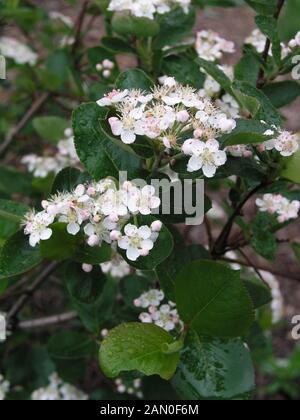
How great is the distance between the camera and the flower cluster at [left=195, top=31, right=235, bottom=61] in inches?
59.1

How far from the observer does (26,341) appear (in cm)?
205

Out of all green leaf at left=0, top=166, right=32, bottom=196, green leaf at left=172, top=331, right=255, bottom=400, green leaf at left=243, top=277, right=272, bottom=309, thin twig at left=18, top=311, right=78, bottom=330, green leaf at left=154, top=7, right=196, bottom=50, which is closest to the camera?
green leaf at left=172, top=331, right=255, bottom=400

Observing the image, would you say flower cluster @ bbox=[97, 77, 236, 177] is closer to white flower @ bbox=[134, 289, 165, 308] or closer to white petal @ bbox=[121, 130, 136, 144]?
white petal @ bbox=[121, 130, 136, 144]

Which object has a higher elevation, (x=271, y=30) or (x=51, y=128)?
(x=271, y=30)

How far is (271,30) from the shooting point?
122 cm

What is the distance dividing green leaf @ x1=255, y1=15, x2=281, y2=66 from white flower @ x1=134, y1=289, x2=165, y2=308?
512mm

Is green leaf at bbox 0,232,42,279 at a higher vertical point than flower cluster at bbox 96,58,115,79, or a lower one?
lower

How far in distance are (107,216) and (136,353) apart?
23cm

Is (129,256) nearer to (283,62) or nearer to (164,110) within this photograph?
(164,110)

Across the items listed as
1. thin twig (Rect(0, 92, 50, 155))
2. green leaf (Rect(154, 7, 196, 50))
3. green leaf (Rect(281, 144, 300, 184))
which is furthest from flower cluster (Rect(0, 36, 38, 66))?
green leaf (Rect(281, 144, 300, 184))

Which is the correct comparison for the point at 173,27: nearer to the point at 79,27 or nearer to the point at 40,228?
the point at 79,27

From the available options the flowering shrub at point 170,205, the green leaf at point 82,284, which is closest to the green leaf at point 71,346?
the flowering shrub at point 170,205

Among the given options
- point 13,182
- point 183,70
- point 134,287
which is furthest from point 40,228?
point 13,182
